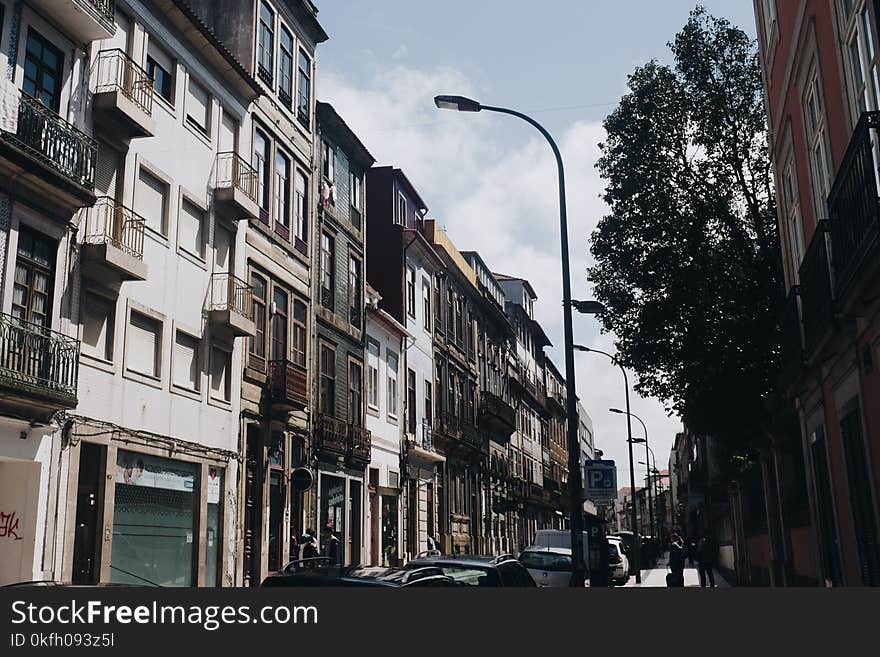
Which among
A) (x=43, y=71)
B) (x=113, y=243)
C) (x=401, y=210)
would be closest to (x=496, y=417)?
(x=401, y=210)

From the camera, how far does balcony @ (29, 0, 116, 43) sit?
17.4 m

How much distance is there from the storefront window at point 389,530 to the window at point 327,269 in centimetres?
807

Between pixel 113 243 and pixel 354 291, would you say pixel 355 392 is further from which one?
pixel 113 243

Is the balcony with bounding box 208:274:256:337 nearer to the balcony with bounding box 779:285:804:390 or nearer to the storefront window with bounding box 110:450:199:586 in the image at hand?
the storefront window with bounding box 110:450:199:586

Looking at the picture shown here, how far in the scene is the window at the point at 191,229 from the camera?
73.0ft

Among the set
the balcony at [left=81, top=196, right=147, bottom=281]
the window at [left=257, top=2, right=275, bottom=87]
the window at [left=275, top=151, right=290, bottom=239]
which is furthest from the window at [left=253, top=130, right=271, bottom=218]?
the balcony at [left=81, top=196, right=147, bottom=281]

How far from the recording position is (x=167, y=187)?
2166 cm

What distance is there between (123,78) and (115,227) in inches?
123

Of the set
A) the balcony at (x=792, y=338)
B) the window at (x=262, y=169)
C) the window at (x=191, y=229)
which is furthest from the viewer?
the window at (x=262, y=169)

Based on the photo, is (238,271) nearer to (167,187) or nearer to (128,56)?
(167,187)

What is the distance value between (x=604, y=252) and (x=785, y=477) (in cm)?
830

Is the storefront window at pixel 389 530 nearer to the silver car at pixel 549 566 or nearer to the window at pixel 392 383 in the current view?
the window at pixel 392 383

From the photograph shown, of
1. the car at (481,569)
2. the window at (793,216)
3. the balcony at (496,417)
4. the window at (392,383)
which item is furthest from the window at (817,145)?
the balcony at (496,417)

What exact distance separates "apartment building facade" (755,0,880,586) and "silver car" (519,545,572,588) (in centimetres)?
787
